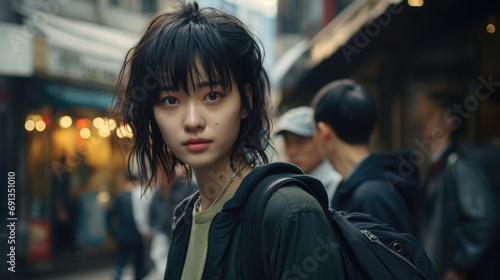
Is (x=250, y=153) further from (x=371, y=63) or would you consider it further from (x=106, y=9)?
(x=106, y=9)

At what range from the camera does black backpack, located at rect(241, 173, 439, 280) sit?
145 cm

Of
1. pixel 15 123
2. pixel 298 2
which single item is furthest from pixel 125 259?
pixel 298 2

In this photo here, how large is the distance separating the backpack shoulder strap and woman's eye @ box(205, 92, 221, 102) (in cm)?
37

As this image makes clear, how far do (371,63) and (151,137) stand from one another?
621 centimetres

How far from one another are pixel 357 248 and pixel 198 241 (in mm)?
585

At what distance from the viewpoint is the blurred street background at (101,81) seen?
4.94 metres

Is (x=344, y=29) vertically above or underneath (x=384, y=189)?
above

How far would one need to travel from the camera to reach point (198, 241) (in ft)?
6.04

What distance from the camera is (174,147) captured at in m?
1.75

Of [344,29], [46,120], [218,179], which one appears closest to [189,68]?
[218,179]

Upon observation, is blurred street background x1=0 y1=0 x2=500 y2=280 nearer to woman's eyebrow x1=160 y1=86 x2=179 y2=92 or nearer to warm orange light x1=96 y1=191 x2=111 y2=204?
warm orange light x1=96 y1=191 x2=111 y2=204

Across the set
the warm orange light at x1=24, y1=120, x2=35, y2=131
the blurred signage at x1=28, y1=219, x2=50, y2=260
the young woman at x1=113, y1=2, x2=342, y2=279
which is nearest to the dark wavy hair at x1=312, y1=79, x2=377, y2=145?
the young woman at x1=113, y1=2, x2=342, y2=279

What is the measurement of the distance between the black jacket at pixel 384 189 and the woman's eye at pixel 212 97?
1114mm

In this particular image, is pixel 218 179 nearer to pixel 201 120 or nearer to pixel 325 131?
pixel 201 120
